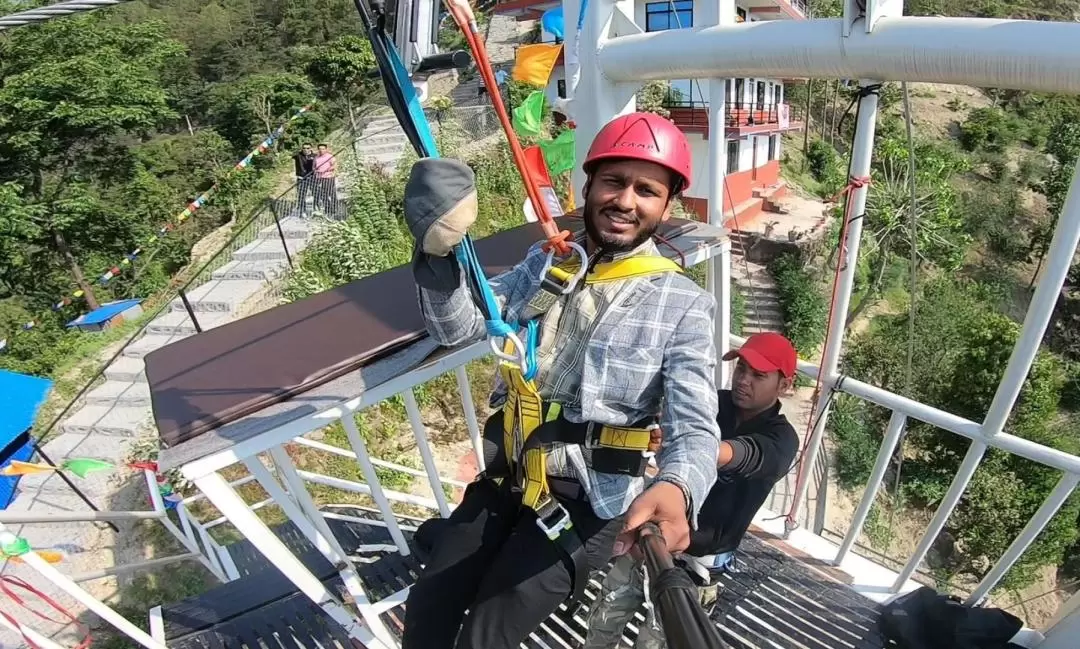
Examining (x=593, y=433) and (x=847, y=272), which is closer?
(x=593, y=433)

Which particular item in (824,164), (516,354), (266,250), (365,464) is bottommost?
(824,164)

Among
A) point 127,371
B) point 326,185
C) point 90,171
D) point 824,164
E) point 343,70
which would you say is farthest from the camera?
point 343,70

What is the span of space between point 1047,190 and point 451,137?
2508 centimetres

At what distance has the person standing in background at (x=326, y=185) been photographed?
10445 millimetres

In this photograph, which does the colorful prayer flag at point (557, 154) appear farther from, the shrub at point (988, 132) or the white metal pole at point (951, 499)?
the shrub at point (988, 132)

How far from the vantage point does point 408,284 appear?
2.31 metres

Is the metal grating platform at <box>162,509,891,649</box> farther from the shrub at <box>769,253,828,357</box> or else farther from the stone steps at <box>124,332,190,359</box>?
the shrub at <box>769,253,828,357</box>

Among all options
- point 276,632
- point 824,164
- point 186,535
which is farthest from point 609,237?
point 824,164

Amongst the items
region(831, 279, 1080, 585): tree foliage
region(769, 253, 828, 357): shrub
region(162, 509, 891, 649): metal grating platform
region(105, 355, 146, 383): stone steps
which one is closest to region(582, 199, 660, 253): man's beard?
region(162, 509, 891, 649): metal grating platform

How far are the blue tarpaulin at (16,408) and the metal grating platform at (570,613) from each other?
0.93 meters

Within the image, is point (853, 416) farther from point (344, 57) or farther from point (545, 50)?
point (344, 57)

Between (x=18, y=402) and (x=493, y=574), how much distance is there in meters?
1.74

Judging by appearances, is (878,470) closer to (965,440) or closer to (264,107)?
(965,440)

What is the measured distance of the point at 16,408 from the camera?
6.46ft
